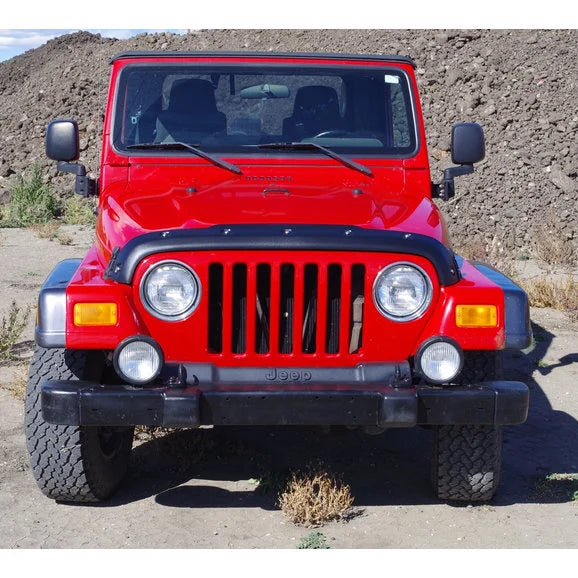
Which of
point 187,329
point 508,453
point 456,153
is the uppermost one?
point 456,153

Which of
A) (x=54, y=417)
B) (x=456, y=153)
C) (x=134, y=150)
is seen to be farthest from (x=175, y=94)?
(x=54, y=417)

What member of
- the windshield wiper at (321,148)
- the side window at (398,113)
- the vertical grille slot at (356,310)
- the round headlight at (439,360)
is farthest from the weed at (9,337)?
the round headlight at (439,360)

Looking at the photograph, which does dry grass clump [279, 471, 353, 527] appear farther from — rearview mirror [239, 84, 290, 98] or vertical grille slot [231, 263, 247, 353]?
rearview mirror [239, 84, 290, 98]

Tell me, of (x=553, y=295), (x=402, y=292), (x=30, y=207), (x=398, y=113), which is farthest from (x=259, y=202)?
(x=30, y=207)

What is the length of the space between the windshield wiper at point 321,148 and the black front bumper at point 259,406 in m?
1.52

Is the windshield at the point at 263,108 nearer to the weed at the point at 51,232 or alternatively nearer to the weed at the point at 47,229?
the weed at the point at 51,232

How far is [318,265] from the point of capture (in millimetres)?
3783

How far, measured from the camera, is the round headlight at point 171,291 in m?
3.78

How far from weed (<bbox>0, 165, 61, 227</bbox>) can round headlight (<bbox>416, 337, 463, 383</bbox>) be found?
40.4 feet

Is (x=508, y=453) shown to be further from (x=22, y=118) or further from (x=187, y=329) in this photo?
(x=22, y=118)

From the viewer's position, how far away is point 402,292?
3.84 m

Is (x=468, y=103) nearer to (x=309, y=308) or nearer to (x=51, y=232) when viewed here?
(x=51, y=232)

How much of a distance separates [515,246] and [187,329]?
382 inches

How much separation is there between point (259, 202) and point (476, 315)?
3.70 feet
